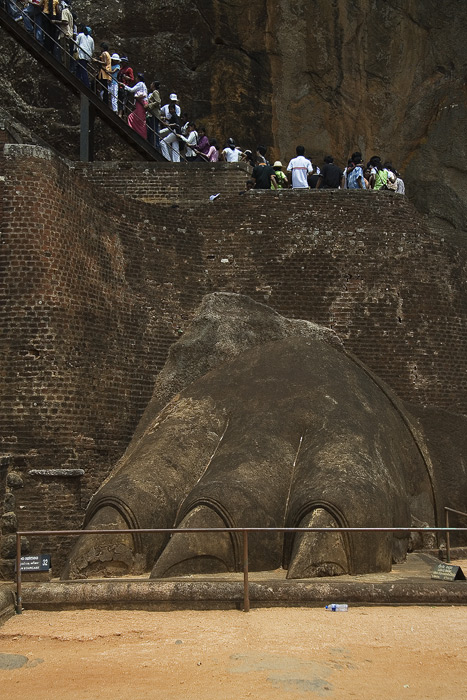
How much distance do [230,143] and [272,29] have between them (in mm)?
6916

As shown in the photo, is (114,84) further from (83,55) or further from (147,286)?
(147,286)

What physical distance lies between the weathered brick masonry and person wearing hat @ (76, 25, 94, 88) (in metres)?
2.59

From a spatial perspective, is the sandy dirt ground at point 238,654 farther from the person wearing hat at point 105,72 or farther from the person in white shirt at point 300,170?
the person wearing hat at point 105,72

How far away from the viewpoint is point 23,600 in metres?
13.0

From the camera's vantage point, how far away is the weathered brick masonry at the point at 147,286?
1958cm

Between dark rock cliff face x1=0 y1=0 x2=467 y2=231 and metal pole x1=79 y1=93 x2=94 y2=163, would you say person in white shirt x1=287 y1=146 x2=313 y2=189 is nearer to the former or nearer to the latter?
metal pole x1=79 y1=93 x2=94 y2=163

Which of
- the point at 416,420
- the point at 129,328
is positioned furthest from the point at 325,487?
the point at 129,328

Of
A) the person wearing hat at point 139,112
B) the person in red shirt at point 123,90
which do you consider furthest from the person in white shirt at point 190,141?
the person in red shirt at point 123,90

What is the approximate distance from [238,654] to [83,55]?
19.2 m

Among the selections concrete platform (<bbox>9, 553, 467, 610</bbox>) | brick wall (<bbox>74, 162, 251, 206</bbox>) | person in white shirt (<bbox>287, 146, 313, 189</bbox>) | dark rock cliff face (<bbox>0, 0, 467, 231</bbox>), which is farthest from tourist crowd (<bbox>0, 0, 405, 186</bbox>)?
concrete platform (<bbox>9, 553, 467, 610</bbox>)

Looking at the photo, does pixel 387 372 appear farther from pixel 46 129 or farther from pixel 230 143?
pixel 46 129

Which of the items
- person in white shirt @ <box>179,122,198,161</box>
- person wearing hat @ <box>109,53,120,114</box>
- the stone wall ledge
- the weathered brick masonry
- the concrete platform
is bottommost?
the concrete platform

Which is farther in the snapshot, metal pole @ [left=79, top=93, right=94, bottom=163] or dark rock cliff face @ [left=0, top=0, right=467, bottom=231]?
dark rock cliff face @ [left=0, top=0, right=467, bottom=231]

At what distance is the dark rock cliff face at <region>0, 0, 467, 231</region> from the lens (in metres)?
33.0
